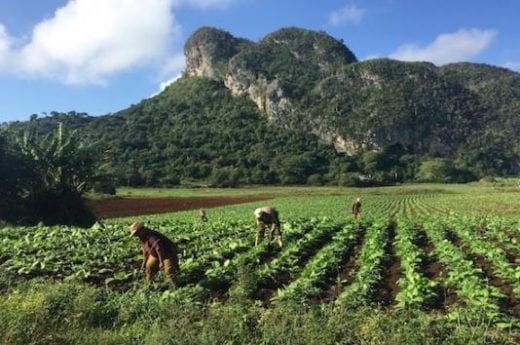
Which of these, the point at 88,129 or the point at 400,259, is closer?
the point at 400,259

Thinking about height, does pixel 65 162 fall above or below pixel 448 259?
above

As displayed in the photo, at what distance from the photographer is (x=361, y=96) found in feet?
550

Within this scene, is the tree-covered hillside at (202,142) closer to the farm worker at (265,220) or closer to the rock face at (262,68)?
the rock face at (262,68)

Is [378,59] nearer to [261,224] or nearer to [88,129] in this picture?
[88,129]

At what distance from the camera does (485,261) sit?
1588 centimetres

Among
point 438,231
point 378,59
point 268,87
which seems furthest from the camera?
point 378,59

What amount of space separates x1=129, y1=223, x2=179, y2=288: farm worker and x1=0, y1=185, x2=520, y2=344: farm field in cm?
29

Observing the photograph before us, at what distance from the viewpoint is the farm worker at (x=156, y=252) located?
40.2 ft

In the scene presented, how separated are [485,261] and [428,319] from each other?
802 cm

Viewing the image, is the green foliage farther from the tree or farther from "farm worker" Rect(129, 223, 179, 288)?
"farm worker" Rect(129, 223, 179, 288)

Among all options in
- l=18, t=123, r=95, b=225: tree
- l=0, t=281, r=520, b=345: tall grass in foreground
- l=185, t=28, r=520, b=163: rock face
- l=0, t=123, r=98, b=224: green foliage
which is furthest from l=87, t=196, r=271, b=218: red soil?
l=185, t=28, r=520, b=163: rock face

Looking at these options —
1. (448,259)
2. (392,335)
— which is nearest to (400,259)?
(448,259)

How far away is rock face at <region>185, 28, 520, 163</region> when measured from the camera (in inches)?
6112

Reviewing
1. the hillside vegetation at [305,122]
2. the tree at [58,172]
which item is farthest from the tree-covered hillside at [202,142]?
the tree at [58,172]
